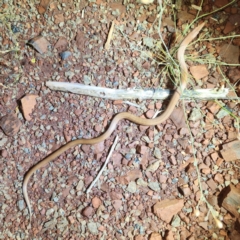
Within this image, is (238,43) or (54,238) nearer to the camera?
(54,238)

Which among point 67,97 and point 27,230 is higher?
point 67,97

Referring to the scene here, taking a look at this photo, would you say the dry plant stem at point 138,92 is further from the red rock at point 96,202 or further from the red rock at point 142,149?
the red rock at point 96,202

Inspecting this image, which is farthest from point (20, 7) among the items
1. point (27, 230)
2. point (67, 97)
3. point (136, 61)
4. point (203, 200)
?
point (203, 200)

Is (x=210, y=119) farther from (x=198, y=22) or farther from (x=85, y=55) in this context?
(x=85, y=55)

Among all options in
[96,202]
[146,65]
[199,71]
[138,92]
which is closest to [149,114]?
[138,92]

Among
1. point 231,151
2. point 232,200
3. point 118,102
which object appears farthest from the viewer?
point 118,102

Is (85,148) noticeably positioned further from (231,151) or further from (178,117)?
(231,151)
